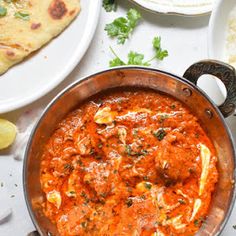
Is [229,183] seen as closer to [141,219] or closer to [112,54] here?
[141,219]

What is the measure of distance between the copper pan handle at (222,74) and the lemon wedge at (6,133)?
0.95 m

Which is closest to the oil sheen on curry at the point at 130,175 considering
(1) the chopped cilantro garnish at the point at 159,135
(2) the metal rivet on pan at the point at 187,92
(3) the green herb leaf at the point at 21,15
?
(1) the chopped cilantro garnish at the point at 159,135

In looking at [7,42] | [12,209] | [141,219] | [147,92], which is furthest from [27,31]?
[141,219]

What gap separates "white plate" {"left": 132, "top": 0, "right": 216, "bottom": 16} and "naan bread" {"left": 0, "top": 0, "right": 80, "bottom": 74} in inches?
15.2

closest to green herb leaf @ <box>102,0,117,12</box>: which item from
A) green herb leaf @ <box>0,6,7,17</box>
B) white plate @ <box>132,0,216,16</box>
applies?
white plate @ <box>132,0,216,16</box>

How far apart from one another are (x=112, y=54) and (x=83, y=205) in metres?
0.84

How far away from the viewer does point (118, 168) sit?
2.83 m

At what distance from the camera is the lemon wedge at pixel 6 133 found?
9.84 feet

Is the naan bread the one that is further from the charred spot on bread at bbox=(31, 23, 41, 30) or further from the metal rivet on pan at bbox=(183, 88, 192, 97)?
the metal rivet on pan at bbox=(183, 88, 192, 97)

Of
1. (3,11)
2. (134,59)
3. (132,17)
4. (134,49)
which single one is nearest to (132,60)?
(134,59)

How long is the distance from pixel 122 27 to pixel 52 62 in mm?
416

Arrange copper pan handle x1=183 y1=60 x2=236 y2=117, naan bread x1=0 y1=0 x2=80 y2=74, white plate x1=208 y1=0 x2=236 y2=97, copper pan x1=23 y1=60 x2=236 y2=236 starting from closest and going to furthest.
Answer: copper pan handle x1=183 y1=60 x2=236 y2=117 → copper pan x1=23 y1=60 x2=236 y2=236 → white plate x1=208 y1=0 x2=236 y2=97 → naan bread x1=0 y1=0 x2=80 y2=74

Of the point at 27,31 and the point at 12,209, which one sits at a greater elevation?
the point at 27,31

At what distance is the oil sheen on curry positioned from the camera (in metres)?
2.81
